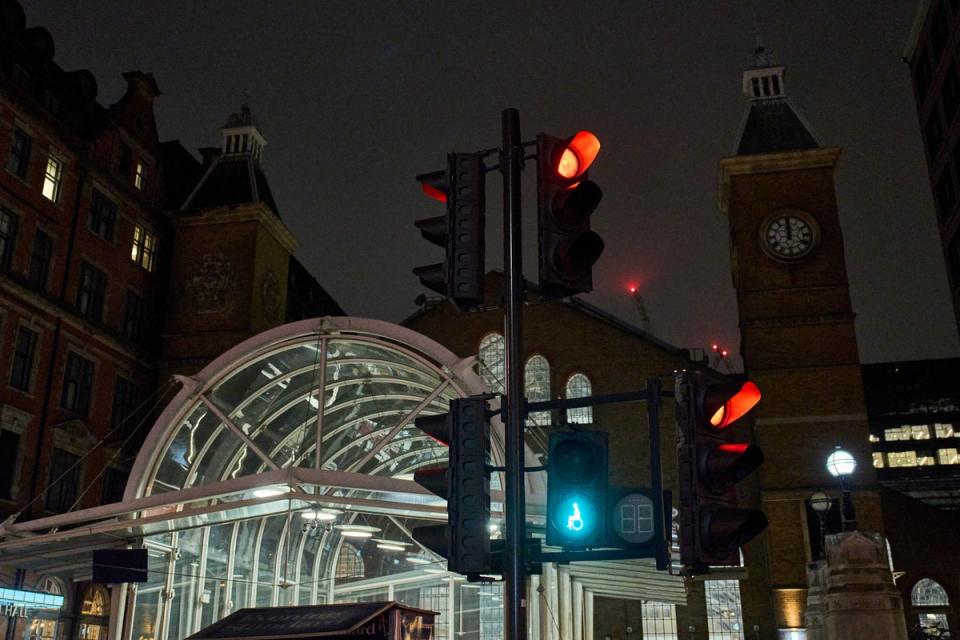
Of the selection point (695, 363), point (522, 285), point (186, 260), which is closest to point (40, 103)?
point (186, 260)

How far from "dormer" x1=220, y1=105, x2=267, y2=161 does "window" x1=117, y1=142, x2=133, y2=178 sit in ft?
23.5

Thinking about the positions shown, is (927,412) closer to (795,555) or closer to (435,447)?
(795,555)

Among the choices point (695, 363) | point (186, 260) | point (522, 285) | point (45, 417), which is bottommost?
point (522, 285)

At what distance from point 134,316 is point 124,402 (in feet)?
12.1

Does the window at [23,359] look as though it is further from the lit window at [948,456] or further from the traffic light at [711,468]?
the lit window at [948,456]

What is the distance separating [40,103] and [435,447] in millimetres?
19596

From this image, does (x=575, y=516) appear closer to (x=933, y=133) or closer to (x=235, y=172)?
(x=235, y=172)

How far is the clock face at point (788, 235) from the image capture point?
37.2 meters

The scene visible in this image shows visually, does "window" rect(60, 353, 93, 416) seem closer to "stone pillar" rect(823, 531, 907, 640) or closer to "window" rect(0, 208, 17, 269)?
"window" rect(0, 208, 17, 269)

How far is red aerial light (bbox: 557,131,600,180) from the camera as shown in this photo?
6.27 m

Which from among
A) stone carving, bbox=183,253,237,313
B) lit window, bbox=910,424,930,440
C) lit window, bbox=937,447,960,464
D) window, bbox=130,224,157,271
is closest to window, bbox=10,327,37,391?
window, bbox=130,224,157,271

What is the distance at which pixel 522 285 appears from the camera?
6.43 metres

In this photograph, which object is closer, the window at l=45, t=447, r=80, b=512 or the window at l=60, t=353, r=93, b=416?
the window at l=45, t=447, r=80, b=512

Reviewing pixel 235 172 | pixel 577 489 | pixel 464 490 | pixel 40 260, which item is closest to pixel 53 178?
pixel 40 260
